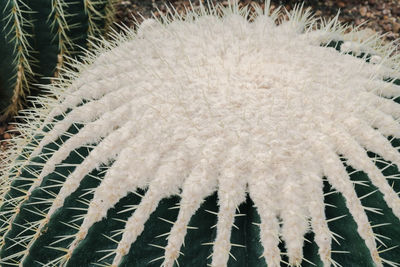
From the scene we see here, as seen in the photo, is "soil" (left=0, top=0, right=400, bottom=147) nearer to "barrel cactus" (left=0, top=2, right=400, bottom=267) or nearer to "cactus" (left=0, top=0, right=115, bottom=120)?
"cactus" (left=0, top=0, right=115, bottom=120)

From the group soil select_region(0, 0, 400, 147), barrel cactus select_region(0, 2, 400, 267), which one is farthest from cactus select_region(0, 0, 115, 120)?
barrel cactus select_region(0, 2, 400, 267)

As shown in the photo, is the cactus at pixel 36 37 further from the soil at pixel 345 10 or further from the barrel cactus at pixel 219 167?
the barrel cactus at pixel 219 167

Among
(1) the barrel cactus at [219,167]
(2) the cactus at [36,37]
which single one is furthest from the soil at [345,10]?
(1) the barrel cactus at [219,167]

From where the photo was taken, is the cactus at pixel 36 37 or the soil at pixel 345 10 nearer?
the cactus at pixel 36 37

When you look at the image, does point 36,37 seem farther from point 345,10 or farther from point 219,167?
point 345,10

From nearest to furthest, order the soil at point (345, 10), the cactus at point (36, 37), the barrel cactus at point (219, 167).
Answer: the barrel cactus at point (219, 167), the cactus at point (36, 37), the soil at point (345, 10)

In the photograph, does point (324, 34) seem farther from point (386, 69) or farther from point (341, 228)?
point (341, 228)

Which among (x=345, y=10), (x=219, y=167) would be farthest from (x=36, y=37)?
(x=345, y=10)
